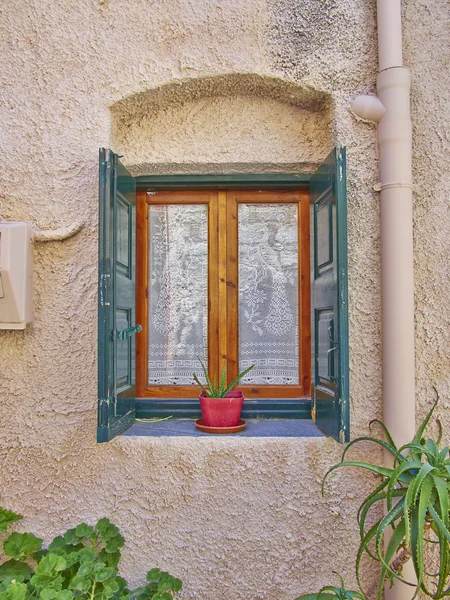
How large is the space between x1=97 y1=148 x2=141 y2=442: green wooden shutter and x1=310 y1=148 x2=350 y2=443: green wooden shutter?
0.95 metres

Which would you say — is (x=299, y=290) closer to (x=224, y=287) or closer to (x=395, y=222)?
(x=224, y=287)

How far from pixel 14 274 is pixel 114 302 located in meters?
0.51

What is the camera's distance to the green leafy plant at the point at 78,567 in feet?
6.63

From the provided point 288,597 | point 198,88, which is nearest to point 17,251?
point 198,88

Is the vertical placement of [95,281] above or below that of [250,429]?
above

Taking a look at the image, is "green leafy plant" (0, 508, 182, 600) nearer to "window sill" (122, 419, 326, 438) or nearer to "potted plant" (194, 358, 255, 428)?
"window sill" (122, 419, 326, 438)

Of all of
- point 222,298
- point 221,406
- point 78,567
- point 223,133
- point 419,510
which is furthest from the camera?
point 222,298

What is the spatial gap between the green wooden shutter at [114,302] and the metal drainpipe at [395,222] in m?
1.23

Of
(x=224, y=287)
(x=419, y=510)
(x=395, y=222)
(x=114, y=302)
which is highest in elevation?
(x=395, y=222)

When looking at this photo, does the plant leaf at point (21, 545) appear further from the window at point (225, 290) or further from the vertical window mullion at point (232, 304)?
the vertical window mullion at point (232, 304)

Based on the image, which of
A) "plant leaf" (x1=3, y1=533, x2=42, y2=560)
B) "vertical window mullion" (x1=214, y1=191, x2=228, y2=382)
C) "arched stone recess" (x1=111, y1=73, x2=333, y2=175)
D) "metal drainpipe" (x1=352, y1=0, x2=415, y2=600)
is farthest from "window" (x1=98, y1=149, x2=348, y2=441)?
"plant leaf" (x1=3, y1=533, x2=42, y2=560)

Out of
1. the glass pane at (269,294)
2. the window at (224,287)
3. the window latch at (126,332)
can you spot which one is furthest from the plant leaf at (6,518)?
the glass pane at (269,294)

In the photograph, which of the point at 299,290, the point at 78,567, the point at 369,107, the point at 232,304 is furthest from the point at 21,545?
the point at 369,107

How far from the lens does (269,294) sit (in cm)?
277
